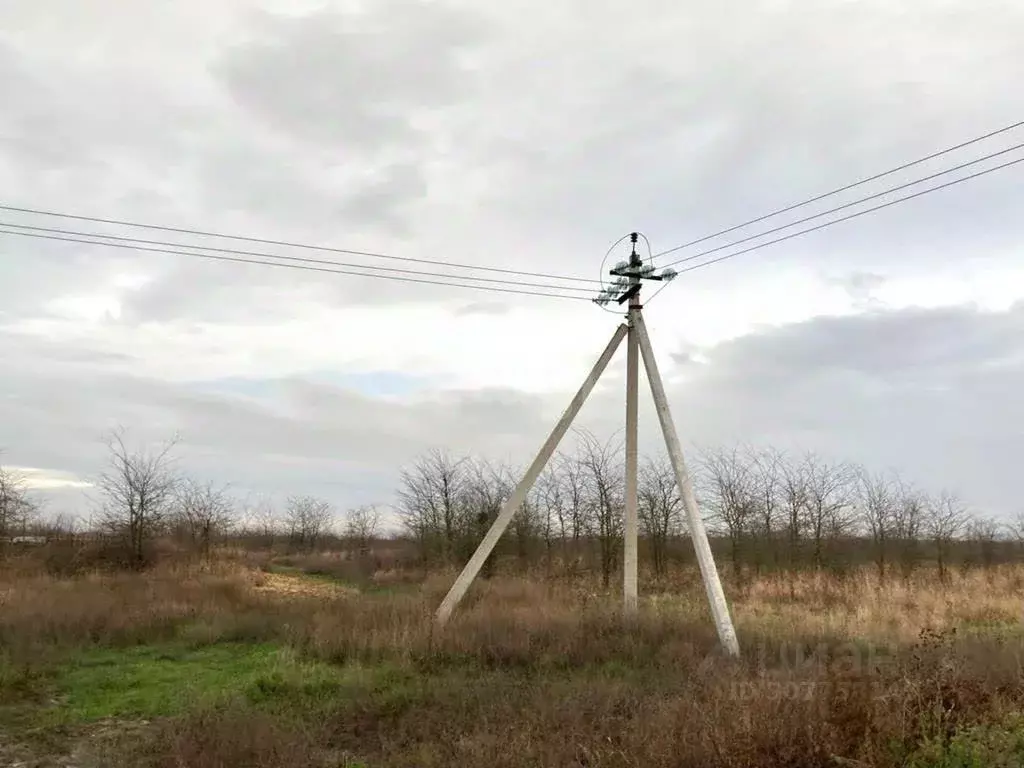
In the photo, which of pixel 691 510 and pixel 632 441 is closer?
pixel 691 510

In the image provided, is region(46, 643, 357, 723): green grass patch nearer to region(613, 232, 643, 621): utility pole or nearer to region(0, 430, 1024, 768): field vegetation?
region(0, 430, 1024, 768): field vegetation

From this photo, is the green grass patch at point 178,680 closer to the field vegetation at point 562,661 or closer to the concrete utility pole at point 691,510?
the field vegetation at point 562,661

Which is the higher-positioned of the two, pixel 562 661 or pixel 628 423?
pixel 628 423

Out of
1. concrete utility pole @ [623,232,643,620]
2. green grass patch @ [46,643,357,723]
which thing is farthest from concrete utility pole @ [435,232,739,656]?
green grass patch @ [46,643,357,723]

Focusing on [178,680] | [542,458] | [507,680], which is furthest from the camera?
[542,458]

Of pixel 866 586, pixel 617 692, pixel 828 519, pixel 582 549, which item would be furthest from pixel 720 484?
pixel 617 692

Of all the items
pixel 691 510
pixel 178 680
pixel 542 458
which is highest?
pixel 542 458

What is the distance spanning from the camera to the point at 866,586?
15812 mm

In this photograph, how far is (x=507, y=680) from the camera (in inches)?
316

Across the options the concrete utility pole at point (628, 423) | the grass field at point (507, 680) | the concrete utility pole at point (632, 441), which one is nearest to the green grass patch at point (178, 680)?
the grass field at point (507, 680)

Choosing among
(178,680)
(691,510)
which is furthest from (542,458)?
(178,680)

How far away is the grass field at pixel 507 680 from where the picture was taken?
4.98 m

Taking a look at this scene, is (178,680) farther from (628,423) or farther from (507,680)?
(628,423)

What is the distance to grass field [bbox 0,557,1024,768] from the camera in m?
4.98
